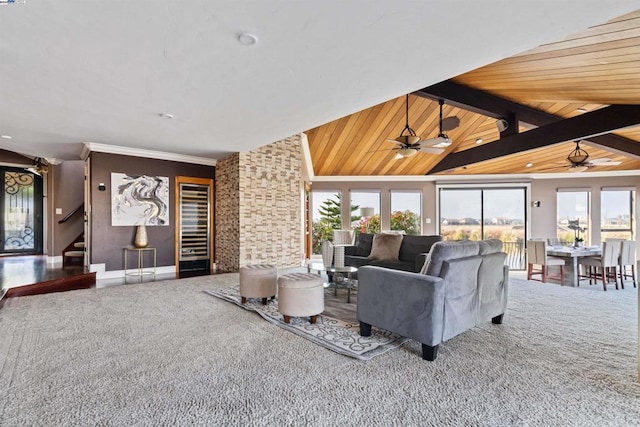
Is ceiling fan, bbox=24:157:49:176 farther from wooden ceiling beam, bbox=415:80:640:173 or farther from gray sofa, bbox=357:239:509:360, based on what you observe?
wooden ceiling beam, bbox=415:80:640:173

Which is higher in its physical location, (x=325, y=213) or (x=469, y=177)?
(x=469, y=177)

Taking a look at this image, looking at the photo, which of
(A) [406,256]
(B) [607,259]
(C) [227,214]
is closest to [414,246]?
(A) [406,256]

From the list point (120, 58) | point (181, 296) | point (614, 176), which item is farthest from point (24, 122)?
point (614, 176)

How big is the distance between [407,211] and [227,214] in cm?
566

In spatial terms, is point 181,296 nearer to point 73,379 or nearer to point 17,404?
point 73,379

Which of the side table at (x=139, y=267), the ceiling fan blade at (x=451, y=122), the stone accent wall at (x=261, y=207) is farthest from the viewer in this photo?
the stone accent wall at (x=261, y=207)

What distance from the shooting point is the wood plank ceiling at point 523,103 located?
2854 mm

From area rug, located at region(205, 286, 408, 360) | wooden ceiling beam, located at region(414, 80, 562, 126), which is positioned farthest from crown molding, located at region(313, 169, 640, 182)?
area rug, located at region(205, 286, 408, 360)

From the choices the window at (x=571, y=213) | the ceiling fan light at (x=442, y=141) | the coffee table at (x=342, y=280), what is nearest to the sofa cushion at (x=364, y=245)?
the coffee table at (x=342, y=280)

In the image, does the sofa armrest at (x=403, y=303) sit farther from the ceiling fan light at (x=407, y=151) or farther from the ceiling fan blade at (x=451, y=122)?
the ceiling fan blade at (x=451, y=122)

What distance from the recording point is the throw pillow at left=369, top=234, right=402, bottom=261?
18.2 ft

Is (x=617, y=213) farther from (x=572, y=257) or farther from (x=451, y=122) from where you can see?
(x=451, y=122)

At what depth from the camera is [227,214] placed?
22.6 ft

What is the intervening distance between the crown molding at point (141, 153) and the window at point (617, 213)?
1020 centimetres
